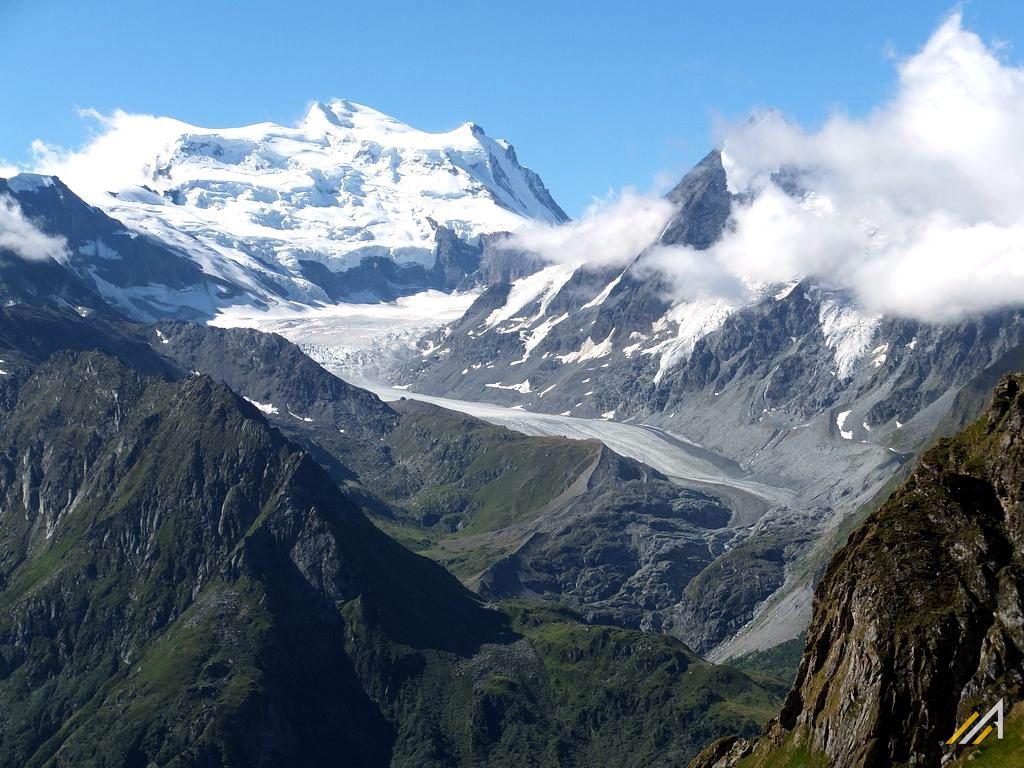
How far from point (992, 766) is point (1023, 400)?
35830 millimetres

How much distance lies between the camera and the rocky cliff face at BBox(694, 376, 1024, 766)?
10725 cm

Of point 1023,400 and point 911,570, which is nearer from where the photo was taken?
point 911,570

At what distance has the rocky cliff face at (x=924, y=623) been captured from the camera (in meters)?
107

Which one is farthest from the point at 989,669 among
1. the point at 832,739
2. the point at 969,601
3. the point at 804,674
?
the point at 804,674

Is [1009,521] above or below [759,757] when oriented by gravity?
above

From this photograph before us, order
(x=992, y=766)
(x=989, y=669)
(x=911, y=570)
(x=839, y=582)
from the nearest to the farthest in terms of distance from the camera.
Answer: (x=992, y=766) → (x=989, y=669) → (x=911, y=570) → (x=839, y=582)

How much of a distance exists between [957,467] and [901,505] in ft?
30.3

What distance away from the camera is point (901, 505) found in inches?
4749

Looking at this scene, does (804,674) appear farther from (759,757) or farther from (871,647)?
(871,647)

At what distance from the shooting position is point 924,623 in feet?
360

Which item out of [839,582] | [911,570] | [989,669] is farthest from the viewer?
[839,582]

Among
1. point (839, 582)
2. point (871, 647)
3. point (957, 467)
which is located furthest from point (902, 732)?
point (957, 467)

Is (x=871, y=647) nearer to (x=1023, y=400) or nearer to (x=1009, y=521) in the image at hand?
(x=1009, y=521)

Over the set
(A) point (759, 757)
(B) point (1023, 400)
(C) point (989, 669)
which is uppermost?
(B) point (1023, 400)
